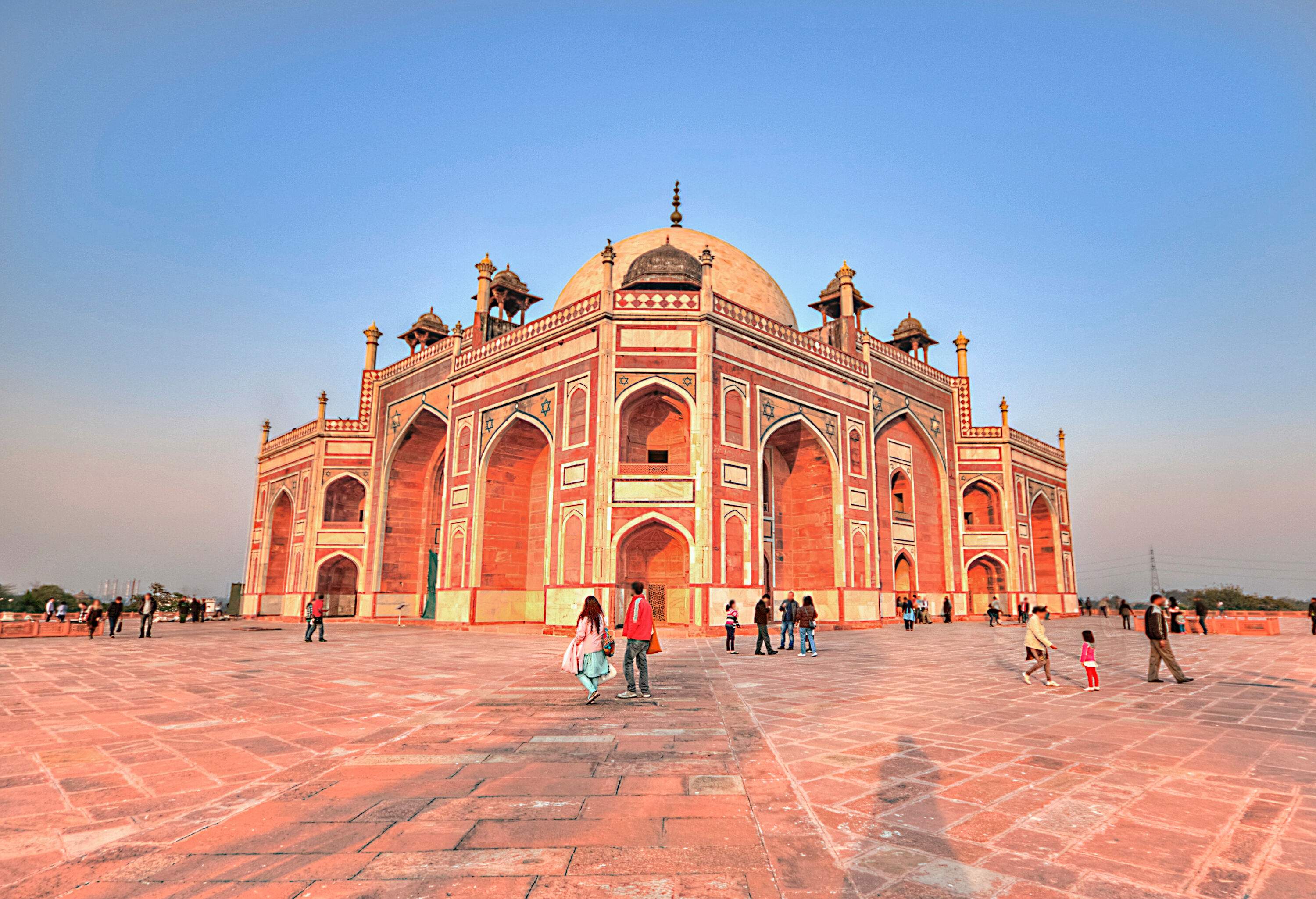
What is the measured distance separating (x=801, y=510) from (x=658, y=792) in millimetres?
19929

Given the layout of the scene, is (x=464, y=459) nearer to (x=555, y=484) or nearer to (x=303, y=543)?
(x=555, y=484)

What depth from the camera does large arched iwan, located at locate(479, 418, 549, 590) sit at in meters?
22.3

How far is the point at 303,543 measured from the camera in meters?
29.0

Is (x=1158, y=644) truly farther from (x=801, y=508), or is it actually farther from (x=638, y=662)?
(x=801, y=508)

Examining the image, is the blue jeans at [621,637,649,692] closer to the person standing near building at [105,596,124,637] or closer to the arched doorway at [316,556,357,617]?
the person standing near building at [105,596,124,637]

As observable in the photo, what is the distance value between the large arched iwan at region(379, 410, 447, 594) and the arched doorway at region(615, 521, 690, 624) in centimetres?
1187

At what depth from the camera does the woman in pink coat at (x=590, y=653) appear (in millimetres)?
7312

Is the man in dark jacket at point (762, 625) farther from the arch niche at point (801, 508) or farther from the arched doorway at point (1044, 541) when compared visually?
Result: the arched doorway at point (1044, 541)

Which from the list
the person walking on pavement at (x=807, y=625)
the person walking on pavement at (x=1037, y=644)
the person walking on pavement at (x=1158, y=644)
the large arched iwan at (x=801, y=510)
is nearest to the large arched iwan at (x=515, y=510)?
the large arched iwan at (x=801, y=510)

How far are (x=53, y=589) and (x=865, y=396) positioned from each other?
61.7m

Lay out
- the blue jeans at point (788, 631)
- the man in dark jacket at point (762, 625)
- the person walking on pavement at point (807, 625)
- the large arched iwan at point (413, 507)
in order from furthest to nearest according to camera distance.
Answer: the large arched iwan at point (413, 507), the blue jeans at point (788, 631), the man in dark jacket at point (762, 625), the person walking on pavement at point (807, 625)

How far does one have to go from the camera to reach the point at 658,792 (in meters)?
3.97

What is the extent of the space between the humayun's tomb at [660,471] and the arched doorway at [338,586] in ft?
0.36

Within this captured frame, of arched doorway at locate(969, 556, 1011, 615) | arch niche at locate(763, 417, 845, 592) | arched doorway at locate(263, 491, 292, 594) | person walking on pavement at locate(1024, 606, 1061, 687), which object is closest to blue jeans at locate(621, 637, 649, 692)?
person walking on pavement at locate(1024, 606, 1061, 687)
